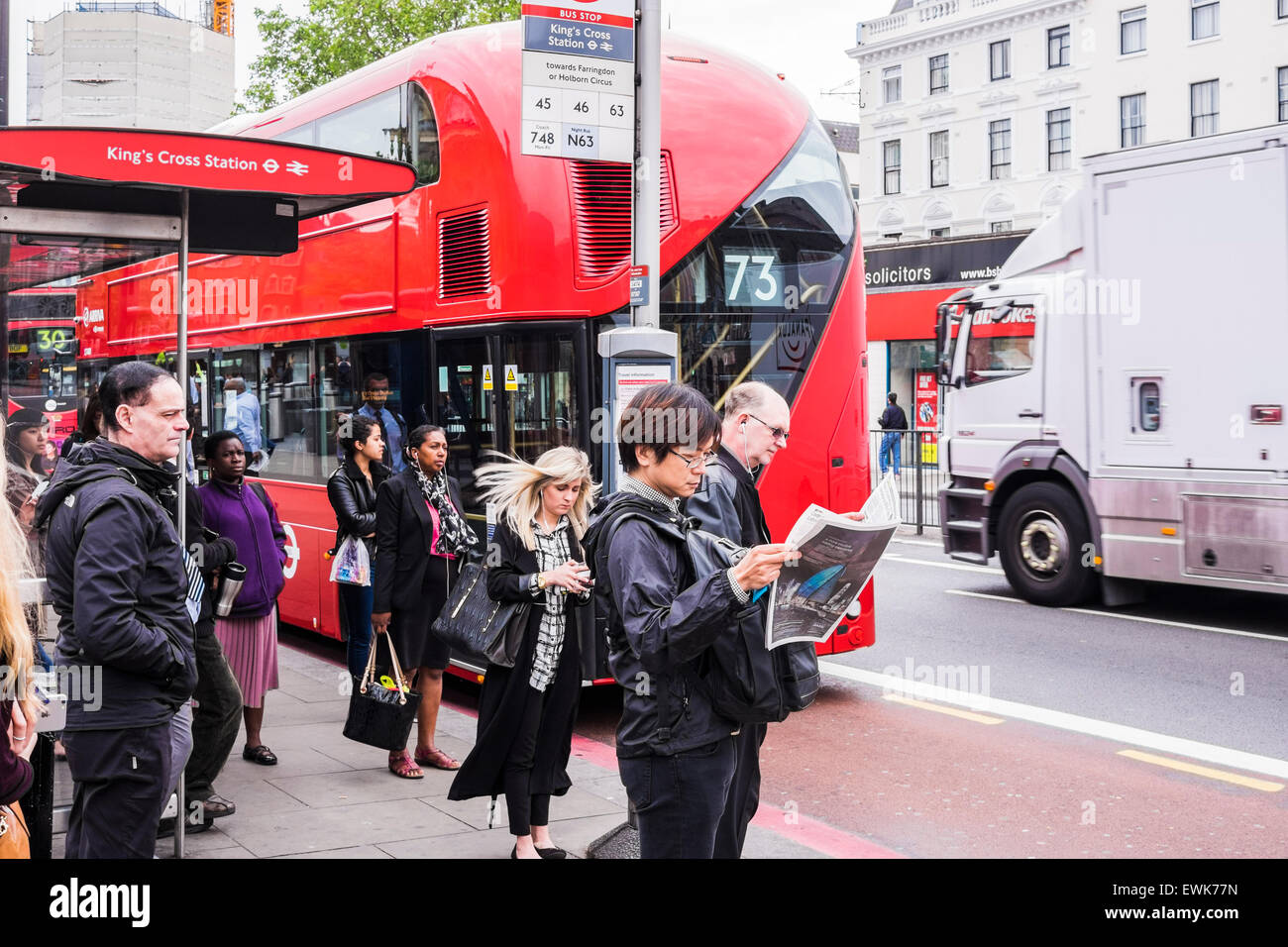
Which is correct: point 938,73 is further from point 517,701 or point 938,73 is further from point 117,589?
point 117,589

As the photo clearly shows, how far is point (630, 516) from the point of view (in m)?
3.40

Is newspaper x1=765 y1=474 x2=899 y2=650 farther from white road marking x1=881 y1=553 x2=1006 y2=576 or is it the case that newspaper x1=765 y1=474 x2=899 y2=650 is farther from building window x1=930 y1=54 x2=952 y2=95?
building window x1=930 y1=54 x2=952 y2=95

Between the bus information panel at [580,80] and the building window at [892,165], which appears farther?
the building window at [892,165]

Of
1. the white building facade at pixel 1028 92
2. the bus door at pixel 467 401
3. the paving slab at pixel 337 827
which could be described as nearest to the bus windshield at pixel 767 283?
the bus door at pixel 467 401

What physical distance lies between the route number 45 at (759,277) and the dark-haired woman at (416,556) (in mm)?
2263

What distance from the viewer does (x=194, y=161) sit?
540cm

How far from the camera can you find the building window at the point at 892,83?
43.0m

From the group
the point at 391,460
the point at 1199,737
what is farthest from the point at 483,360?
the point at 1199,737

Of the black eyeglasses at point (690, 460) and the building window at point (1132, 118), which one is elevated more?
the building window at point (1132, 118)

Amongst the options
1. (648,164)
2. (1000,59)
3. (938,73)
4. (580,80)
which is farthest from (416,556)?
(938,73)

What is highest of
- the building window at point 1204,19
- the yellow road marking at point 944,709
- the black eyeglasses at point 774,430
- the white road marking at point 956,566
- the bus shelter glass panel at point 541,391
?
the building window at point 1204,19

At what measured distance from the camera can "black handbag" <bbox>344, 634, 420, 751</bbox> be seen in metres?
6.54

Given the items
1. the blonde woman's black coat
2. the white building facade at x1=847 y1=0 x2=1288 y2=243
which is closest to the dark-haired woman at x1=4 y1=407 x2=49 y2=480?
the blonde woman's black coat

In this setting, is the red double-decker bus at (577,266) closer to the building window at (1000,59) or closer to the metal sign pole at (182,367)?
the metal sign pole at (182,367)
